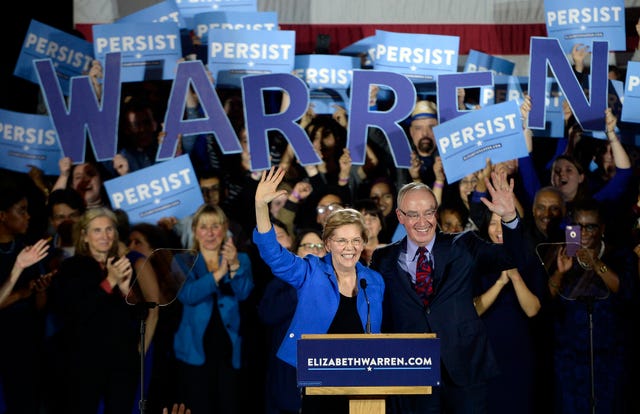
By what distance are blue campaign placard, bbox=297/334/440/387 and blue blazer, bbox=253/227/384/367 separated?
0.50 metres

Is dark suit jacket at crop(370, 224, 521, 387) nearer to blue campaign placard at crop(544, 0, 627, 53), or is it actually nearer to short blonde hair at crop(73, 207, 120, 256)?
short blonde hair at crop(73, 207, 120, 256)

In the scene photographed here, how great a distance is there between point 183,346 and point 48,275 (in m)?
0.83

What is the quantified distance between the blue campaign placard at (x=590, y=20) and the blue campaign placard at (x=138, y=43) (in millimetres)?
2349

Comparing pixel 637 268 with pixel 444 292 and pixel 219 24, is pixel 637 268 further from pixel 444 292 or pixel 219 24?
pixel 219 24

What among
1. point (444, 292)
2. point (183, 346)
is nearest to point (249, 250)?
point (183, 346)

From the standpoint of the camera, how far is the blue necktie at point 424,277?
358cm

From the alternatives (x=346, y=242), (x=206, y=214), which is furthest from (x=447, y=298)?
(x=206, y=214)

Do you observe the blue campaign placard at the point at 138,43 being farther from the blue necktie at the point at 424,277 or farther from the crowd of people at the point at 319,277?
the blue necktie at the point at 424,277

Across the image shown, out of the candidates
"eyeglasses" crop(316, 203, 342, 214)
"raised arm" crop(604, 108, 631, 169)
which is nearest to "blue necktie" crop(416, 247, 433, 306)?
"eyeglasses" crop(316, 203, 342, 214)

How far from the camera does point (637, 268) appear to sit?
4.59 m

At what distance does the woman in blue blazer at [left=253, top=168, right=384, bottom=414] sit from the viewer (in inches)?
134

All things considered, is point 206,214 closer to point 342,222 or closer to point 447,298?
point 342,222

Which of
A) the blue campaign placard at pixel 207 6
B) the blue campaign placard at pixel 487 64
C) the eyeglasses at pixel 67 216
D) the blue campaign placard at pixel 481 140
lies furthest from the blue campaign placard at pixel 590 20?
the eyeglasses at pixel 67 216

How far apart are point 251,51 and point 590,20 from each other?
2.08 meters
